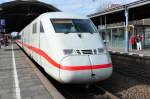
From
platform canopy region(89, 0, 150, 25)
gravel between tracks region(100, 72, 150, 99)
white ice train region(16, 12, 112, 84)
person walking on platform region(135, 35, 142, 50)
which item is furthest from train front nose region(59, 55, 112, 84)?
person walking on platform region(135, 35, 142, 50)

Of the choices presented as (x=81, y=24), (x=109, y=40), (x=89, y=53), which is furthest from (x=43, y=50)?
(x=109, y=40)

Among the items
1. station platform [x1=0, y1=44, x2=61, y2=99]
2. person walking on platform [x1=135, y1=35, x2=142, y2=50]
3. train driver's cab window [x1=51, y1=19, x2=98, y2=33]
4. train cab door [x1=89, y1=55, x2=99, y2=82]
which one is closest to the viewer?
station platform [x1=0, y1=44, x2=61, y2=99]

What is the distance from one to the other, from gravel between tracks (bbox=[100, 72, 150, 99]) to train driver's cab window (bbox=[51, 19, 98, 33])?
2.01 meters

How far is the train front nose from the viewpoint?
8969mm

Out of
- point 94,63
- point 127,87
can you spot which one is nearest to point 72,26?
point 94,63

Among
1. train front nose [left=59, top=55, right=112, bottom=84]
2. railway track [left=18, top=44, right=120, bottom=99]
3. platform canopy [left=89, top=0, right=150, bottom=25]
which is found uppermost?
platform canopy [left=89, top=0, right=150, bottom=25]

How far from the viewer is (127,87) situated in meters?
10.9

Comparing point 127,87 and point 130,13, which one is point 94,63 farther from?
point 130,13

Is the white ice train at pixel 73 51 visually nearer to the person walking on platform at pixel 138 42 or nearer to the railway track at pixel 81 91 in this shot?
the railway track at pixel 81 91

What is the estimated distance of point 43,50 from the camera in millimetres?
11297

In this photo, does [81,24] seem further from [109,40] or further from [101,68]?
[109,40]

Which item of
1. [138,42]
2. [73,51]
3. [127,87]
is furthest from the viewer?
[138,42]

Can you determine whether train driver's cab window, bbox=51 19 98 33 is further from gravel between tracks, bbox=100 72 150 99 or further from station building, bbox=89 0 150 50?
station building, bbox=89 0 150 50

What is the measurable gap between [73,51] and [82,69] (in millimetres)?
678
